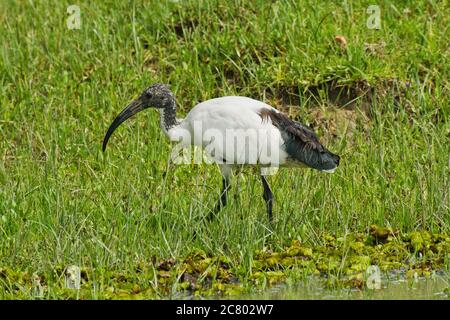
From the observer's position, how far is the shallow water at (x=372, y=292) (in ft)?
20.6

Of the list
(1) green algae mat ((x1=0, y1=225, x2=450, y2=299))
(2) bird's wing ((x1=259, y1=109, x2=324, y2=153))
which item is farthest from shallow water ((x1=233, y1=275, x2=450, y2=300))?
(2) bird's wing ((x1=259, y1=109, x2=324, y2=153))

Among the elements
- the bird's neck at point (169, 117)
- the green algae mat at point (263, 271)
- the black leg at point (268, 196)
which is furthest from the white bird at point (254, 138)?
the green algae mat at point (263, 271)

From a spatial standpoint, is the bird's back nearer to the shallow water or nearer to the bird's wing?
the bird's wing

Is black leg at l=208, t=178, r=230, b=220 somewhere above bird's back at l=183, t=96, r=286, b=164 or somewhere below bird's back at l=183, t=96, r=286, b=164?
below

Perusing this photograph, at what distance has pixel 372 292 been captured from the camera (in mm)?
6340

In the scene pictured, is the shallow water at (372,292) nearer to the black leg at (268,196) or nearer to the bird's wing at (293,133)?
the black leg at (268,196)

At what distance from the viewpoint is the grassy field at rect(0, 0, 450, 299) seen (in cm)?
679

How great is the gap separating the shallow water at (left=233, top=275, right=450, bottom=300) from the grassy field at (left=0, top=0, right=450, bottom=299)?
16cm

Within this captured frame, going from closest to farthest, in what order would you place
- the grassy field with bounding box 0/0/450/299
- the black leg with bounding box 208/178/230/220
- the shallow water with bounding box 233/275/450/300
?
the shallow water with bounding box 233/275/450/300, the grassy field with bounding box 0/0/450/299, the black leg with bounding box 208/178/230/220

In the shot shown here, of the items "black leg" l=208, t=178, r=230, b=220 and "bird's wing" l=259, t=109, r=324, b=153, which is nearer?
"black leg" l=208, t=178, r=230, b=220

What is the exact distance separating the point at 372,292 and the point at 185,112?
3.78 m

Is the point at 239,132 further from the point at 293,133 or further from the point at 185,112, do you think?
the point at 185,112

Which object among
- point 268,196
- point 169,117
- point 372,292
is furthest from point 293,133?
point 372,292
